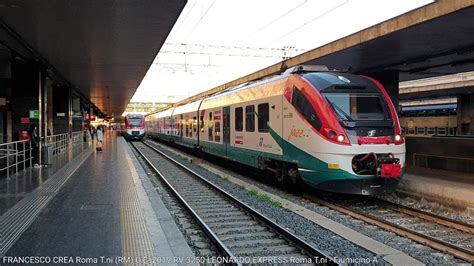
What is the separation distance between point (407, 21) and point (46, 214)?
29.0 feet

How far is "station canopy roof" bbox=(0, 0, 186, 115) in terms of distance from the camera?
9367 mm

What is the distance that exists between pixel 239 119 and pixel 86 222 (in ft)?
26.2

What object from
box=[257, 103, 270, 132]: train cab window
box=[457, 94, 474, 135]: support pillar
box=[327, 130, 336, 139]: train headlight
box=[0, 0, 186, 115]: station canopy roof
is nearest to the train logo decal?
box=[327, 130, 336, 139]: train headlight

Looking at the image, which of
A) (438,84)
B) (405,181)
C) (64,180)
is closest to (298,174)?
(405,181)

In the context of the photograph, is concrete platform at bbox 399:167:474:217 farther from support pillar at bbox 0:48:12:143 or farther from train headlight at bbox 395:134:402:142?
support pillar at bbox 0:48:12:143

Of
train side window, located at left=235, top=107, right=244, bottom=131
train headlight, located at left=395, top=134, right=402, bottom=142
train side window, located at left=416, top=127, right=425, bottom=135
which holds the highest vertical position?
train side window, located at left=235, top=107, right=244, bottom=131

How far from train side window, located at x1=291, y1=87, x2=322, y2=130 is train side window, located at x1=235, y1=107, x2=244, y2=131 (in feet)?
12.8

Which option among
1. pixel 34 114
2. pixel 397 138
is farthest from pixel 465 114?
pixel 34 114

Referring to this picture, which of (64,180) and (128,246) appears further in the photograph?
(64,180)

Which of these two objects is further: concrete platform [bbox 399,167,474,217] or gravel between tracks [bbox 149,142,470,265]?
concrete platform [bbox 399,167,474,217]

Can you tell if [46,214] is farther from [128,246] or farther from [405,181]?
[405,181]

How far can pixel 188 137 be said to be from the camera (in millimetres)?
23516

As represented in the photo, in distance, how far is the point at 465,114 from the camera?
39.7 m

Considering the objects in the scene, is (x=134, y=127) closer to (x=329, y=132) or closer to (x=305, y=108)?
(x=305, y=108)
